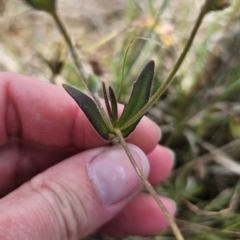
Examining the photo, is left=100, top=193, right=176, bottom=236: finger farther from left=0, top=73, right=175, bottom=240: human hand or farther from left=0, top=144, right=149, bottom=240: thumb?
left=0, top=144, right=149, bottom=240: thumb

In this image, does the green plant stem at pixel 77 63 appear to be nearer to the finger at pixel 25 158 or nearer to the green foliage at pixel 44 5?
the green foliage at pixel 44 5

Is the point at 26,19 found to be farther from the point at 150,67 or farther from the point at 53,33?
the point at 150,67

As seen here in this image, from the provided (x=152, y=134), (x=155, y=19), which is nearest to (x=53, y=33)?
(x=155, y=19)

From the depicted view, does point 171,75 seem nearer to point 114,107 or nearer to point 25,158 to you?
point 114,107

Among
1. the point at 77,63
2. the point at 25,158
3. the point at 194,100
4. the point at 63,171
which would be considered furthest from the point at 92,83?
the point at 194,100

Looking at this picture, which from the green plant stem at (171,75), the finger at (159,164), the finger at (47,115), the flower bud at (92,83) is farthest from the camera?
the finger at (159,164)

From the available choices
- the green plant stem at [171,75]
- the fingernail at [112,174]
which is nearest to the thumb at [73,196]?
the fingernail at [112,174]

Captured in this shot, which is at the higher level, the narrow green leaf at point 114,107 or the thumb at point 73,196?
the narrow green leaf at point 114,107

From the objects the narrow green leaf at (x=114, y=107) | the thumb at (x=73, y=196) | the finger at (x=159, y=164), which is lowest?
the finger at (x=159, y=164)
